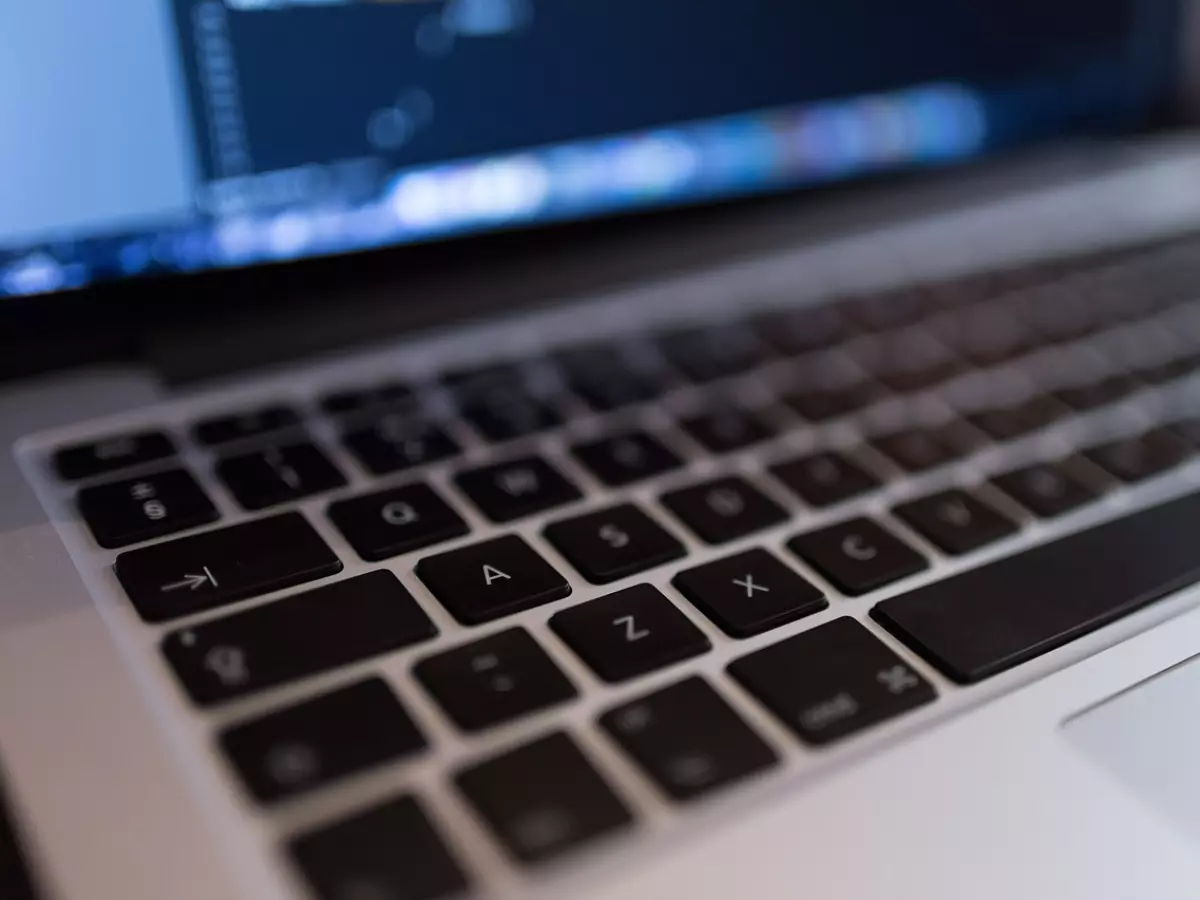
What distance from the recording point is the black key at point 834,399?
385mm

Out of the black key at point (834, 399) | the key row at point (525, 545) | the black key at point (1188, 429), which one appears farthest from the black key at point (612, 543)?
the black key at point (1188, 429)

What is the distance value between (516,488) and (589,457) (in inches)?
1.3

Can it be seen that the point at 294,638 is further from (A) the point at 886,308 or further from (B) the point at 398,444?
(A) the point at 886,308

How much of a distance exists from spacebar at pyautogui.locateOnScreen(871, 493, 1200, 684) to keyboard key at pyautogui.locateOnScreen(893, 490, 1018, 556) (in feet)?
0.03

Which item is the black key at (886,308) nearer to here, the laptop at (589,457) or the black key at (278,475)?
the laptop at (589,457)

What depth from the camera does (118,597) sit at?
0.87 feet

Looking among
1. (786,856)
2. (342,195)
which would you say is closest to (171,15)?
(342,195)

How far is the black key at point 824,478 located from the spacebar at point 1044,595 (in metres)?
0.05

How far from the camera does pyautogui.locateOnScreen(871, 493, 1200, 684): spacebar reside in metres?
0.27

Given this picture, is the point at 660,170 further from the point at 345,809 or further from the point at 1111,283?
the point at 345,809

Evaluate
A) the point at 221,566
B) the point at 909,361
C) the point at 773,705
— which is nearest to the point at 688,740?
the point at 773,705

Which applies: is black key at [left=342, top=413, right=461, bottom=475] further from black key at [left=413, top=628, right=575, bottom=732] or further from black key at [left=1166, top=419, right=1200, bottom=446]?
black key at [left=1166, top=419, right=1200, bottom=446]

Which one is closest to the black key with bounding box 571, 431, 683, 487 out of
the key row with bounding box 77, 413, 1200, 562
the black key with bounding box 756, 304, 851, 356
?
the key row with bounding box 77, 413, 1200, 562

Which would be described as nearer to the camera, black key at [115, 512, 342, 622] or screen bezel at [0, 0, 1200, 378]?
black key at [115, 512, 342, 622]
